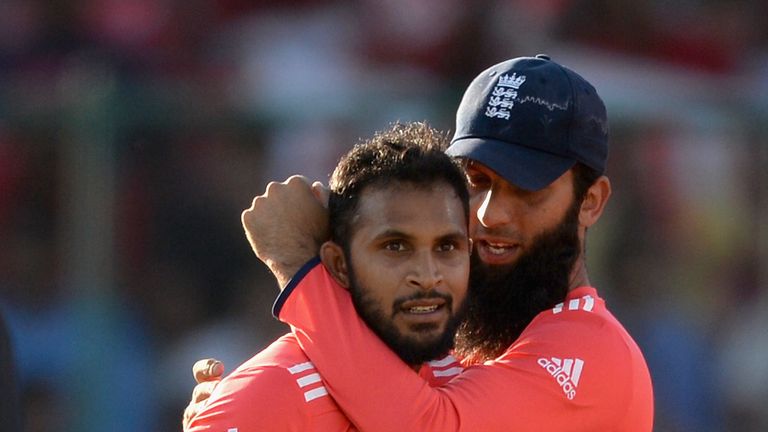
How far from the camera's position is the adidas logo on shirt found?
3.28m

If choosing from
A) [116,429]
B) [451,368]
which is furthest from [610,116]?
[451,368]

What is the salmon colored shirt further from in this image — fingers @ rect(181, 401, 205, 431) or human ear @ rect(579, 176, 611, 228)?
human ear @ rect(579, 176, 611, 228)

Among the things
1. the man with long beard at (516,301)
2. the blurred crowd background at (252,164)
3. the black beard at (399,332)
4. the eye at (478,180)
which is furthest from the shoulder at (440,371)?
the blurred crowd background at (252,164)

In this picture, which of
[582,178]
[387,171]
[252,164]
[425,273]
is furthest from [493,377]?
[252,164]

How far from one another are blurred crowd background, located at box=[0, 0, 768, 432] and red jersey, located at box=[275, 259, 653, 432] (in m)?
Result: 2.88

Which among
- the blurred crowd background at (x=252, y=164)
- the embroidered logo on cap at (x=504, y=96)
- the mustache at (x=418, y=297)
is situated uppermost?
the embroidered logo on cap at (x=504, y=96)

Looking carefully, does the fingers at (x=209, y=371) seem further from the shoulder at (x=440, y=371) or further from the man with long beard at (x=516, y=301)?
the shoulder at (x=440, y=371)

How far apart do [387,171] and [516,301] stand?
0.56 m

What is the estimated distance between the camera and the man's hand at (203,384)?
3.39 metres

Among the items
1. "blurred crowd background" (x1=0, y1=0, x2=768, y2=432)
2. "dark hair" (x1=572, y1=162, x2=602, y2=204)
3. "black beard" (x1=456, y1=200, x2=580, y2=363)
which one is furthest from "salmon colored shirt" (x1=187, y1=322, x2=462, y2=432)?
"blurred crowd background" (x1=0, y1=0, x2=768, y2=432)

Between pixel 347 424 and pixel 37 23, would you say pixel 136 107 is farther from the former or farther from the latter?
pixel 347 424

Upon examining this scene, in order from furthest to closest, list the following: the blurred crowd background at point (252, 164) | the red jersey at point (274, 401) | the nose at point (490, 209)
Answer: the blurred crowd background at point (252, 164) → the nose at point (490, 209) → the red jersey at point (274, 401)

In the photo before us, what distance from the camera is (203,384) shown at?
3.47 meters

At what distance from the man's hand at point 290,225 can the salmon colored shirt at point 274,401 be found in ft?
0.77
